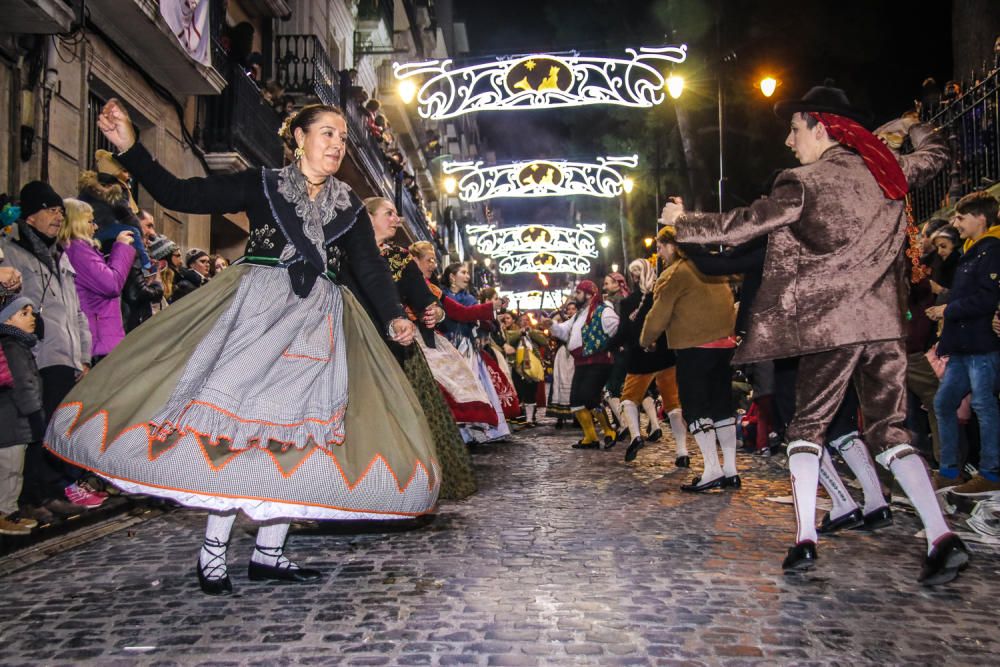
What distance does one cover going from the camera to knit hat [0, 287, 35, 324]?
4914mm

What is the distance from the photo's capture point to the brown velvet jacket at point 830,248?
3959mm

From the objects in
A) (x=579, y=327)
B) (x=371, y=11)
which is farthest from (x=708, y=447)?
(x=371, y=11)

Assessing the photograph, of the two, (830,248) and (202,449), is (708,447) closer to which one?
(830,248)

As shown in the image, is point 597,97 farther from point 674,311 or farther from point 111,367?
point 111,367

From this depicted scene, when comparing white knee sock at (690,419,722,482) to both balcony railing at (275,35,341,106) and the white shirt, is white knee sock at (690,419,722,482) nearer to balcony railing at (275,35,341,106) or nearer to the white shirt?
the white shirt

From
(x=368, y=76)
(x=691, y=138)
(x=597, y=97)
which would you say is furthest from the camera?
(x=691, y=138)

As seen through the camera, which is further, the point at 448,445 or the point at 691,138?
the point at 691,138

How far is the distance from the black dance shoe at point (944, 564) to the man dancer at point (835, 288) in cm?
37

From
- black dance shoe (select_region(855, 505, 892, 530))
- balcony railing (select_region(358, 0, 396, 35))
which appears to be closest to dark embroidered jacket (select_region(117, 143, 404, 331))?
black dance shoe (select_region(855, 505, 892, 530))

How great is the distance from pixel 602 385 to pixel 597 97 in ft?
17.2

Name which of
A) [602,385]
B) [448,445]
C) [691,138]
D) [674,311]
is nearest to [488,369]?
[602,385]

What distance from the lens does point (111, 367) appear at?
3404 millimetres

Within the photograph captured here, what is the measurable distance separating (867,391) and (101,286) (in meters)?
4.84

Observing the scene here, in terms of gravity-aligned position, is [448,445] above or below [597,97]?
below
